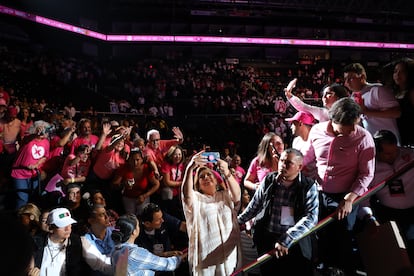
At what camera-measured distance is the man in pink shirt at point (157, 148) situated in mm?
4863

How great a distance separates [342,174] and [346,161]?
0.11 meters

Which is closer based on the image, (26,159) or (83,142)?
(26,159)

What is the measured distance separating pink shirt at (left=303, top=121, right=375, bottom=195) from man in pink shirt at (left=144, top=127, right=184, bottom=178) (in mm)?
2249

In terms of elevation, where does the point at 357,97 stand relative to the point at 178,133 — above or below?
above

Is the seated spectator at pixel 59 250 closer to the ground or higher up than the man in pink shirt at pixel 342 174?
closer to the ground

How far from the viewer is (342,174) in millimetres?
3014

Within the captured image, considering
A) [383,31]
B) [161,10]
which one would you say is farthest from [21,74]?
[383,31]

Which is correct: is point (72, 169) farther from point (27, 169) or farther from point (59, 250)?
point (59, 250)

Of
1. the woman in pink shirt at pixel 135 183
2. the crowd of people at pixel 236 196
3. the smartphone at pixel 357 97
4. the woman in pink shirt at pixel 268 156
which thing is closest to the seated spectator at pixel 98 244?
the crowd of people at pixel 236 196

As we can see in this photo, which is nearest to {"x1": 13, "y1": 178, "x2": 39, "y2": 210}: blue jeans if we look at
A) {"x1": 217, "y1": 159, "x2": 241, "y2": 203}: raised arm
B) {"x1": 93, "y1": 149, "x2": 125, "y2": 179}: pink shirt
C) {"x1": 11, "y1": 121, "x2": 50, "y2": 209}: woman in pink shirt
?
{"x1": 11, "y1": 121, "x2": 50, "y2": 209}: woman in pink shirt

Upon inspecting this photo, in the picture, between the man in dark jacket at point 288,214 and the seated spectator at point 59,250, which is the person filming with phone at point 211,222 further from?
the seated spectator at point 59,250

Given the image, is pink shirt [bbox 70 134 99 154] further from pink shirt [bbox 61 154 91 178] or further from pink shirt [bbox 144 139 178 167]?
pink shirt [bbox 144 139 178 167]

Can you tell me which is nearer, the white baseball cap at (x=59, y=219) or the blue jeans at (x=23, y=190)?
the white baseball cap at (x=59, y=219)

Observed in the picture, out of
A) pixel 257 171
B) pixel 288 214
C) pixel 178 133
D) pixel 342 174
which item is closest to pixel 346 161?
pixel 342 174
